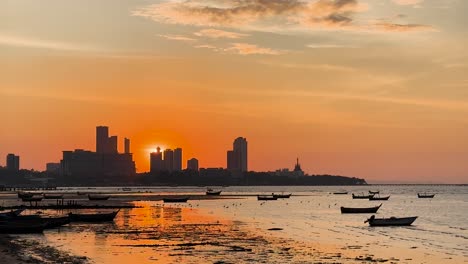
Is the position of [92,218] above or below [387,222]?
above

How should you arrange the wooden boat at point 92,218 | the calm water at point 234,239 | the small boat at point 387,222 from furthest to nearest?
the small boat at point 387,222
the wooden boat at point 92,218
the calm water at point 234,239

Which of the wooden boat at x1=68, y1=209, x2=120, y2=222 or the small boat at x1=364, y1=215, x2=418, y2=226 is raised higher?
the wooden boat at x1=68, y1=209, x2=120, y2=222

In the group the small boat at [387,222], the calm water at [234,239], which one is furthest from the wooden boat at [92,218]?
the small boat at [387,222]

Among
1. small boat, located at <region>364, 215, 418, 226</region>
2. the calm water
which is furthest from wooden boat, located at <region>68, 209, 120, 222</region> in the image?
small boat, located at <region>364, 215, 418, 226</region>

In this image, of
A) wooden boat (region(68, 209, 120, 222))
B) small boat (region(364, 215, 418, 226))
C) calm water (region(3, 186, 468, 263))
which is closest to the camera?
calm water (region(3, 186, 468, 263))

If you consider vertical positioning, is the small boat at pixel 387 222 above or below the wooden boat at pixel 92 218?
below

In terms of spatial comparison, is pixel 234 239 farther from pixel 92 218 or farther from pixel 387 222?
pixel 387 222

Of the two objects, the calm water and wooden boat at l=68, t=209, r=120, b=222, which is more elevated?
wooden boat at l=68, t=209, r=120, b=222

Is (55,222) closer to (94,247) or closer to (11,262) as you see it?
(94,247)

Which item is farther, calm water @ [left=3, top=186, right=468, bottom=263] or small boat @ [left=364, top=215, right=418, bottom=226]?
small boat @ [left=364, top=215, right=418, bottom=226]

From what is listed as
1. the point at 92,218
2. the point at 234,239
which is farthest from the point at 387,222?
the point at 92,218

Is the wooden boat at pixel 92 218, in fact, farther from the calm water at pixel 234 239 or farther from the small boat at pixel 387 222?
the small boat at pixel 387 222

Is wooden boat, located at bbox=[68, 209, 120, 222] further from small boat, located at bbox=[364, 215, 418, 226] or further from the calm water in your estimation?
small boat, located at bbox=[364, 215, 418, 226]

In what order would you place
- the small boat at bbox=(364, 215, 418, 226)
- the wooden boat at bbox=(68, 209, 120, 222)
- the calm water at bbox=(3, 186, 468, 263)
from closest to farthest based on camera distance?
the calm water at bbox=(3, 186, 468, 263)
the wooden boat at bbox=(68, 209, 120, 222)
the small boat at bbox=(364, 215, 418, 226)
